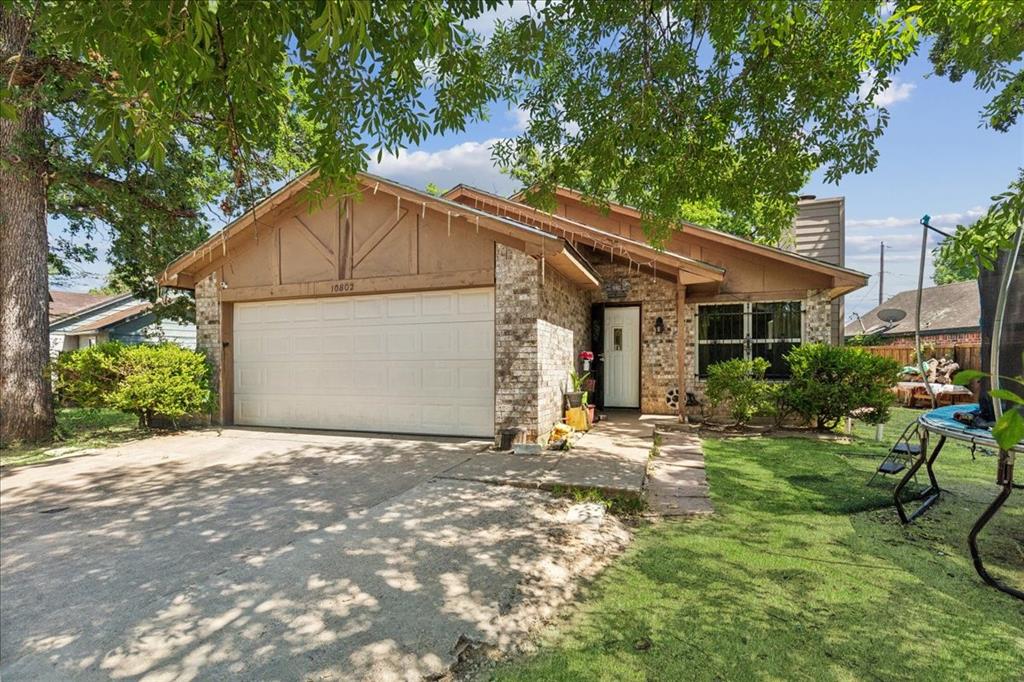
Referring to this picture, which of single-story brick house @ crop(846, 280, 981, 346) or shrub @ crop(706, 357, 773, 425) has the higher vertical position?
single-story brick house @ crop(846, 280, 981, 346)

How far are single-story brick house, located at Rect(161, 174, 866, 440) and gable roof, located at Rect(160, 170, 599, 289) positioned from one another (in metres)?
0.03

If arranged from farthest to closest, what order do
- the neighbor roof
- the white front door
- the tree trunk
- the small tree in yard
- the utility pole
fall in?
the utility pole, the neighbor roof, the white front door, the small tree in yard, the tree trunk

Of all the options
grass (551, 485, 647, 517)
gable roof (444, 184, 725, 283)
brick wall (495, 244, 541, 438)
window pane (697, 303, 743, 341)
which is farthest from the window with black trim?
grass (551, 485, 647, 517)

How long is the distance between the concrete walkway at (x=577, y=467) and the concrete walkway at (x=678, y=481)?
19 centimetres

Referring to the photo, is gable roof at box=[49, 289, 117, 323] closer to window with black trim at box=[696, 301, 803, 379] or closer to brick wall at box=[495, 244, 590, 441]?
brick wall at box=[495, 244, 590, 441]

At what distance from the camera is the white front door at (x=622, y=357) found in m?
10.4

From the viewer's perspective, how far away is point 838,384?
25.7 ft

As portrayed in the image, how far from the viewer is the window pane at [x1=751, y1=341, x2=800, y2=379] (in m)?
9.37

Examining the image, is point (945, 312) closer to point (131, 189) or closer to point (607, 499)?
point (607, 499)

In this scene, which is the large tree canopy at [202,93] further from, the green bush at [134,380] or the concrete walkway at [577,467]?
the concrete walkway at [577,467]

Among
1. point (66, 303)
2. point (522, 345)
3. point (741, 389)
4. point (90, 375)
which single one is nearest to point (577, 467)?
point (522, 345)

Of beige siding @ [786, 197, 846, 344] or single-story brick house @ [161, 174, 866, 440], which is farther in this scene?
beige siding @ [786, 197, 846, 344]

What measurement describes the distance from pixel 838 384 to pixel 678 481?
4.47 m

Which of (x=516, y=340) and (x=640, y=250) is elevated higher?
(x=640, y=250)
